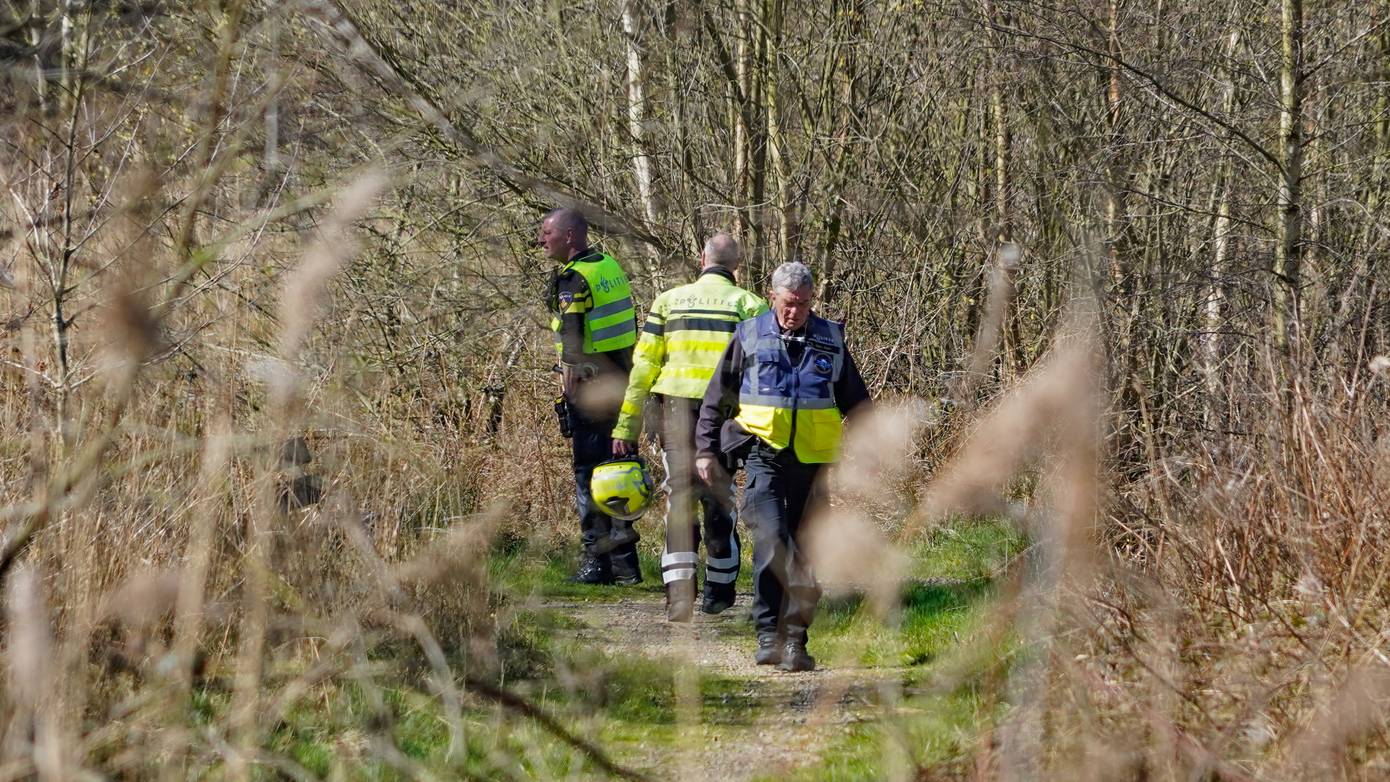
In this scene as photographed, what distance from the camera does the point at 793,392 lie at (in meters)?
6.36

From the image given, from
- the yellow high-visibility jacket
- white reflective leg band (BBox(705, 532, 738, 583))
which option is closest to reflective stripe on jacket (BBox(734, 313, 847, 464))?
the yellow high-visibility jacket

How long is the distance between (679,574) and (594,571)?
1.97m

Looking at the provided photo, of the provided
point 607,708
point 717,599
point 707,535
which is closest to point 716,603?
point 717,599

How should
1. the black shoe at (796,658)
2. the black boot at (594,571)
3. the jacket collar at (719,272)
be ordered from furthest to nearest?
1. the black boot at (594,571)
2. the jacket collar at (719,272)
3. the black shoe at (796,658)

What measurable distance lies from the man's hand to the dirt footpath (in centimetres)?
70

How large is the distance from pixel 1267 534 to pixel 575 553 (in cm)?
499

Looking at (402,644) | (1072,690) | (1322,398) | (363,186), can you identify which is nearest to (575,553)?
(402,644)

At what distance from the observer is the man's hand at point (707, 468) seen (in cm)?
659

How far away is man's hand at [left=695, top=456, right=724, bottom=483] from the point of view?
659 centimetres

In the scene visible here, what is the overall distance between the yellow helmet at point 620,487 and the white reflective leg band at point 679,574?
635mm

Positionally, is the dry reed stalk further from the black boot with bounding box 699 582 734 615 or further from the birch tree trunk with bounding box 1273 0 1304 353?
the birch tree trunk with bounding box 1273 0 1304 353

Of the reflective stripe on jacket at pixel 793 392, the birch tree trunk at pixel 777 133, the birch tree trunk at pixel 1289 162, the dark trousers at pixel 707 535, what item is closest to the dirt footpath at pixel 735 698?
the dark trousers at pixel 707 535

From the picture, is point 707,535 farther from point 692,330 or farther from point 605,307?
point 605,307

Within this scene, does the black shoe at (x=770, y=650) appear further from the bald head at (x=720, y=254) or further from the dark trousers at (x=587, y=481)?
the bald head at (x=720, y=254)
